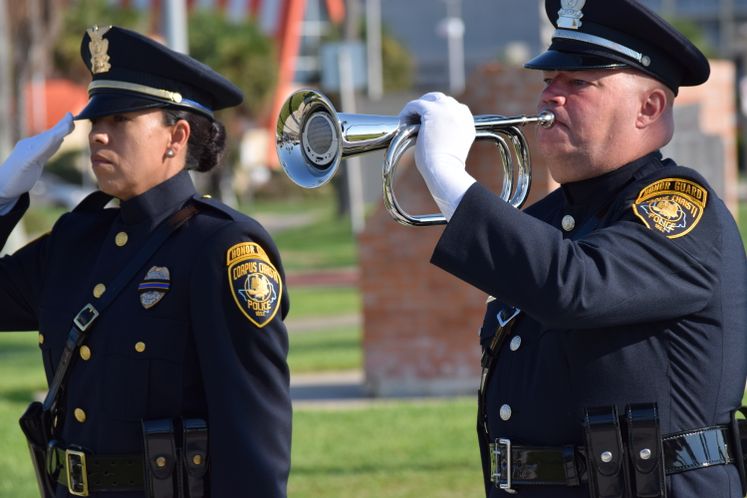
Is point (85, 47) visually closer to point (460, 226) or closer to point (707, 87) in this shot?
point (460, 226)

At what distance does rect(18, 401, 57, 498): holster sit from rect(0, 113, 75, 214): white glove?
62 cm

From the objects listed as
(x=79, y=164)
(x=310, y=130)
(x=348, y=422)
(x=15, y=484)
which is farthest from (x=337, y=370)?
(x=79, y=164)

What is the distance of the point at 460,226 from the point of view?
2.73 metres

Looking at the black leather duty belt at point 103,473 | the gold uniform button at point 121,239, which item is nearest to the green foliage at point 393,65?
the gold uniform button at point 121,239

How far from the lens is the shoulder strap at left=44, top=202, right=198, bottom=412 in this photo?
143 inches

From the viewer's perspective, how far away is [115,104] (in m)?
3.75

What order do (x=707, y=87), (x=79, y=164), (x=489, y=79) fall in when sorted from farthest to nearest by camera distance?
(x=79, y=164), (x=707, y=87), (x=489, y=79)

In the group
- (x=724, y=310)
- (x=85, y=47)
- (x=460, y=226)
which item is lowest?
(x=724, y=310)

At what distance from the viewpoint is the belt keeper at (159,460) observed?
3436 millimetres

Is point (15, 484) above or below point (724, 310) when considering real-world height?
below

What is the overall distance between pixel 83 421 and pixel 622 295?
1.53 meters

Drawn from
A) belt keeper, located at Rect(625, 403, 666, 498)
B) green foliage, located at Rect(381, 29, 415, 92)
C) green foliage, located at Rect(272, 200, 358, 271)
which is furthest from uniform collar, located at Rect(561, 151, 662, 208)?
green foliage, located at Rect(381, 29, 415, 92)

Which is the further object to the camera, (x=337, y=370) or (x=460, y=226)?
(x=337, y=370)

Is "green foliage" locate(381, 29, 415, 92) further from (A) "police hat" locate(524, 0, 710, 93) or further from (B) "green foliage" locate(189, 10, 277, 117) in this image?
(A) "police hat" locate(524, 0, 710, 93)
